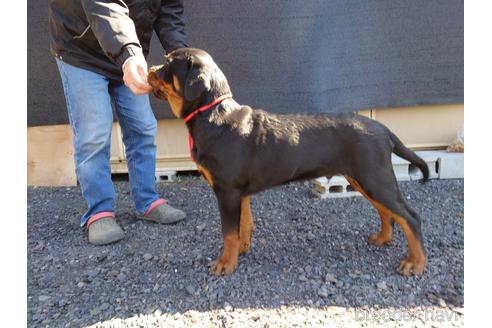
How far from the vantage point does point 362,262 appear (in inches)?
122

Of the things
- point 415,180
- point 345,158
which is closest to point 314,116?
point 345,158

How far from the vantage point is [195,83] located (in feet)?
8.94

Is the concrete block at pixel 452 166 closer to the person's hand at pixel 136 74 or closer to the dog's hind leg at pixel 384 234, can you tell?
the dog's hind leg at pixel 384 234

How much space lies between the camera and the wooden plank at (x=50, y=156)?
4941 mm

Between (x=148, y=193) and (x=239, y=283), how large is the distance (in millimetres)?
1515

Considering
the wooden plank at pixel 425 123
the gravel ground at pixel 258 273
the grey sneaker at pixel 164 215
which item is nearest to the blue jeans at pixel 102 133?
the grey sneaker at pixel 164 215

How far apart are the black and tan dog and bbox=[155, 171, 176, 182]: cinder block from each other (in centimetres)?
226

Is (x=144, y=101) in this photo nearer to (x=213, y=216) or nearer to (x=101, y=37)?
(x=101, y=37)

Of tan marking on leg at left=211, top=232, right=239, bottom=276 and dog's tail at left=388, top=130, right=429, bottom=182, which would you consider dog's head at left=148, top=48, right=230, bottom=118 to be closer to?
tan marking on leg at left=211, top=232, right=239, bottom=276

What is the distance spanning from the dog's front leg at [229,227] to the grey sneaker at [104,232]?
991mm

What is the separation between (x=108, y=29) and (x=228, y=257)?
1.81 m

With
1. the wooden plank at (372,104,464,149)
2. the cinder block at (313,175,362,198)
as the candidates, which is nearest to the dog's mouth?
the cinder block at (313,175,362,198)

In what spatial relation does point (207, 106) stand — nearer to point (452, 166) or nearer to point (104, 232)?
point (104, 232)

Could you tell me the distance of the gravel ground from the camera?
8.26 ft
